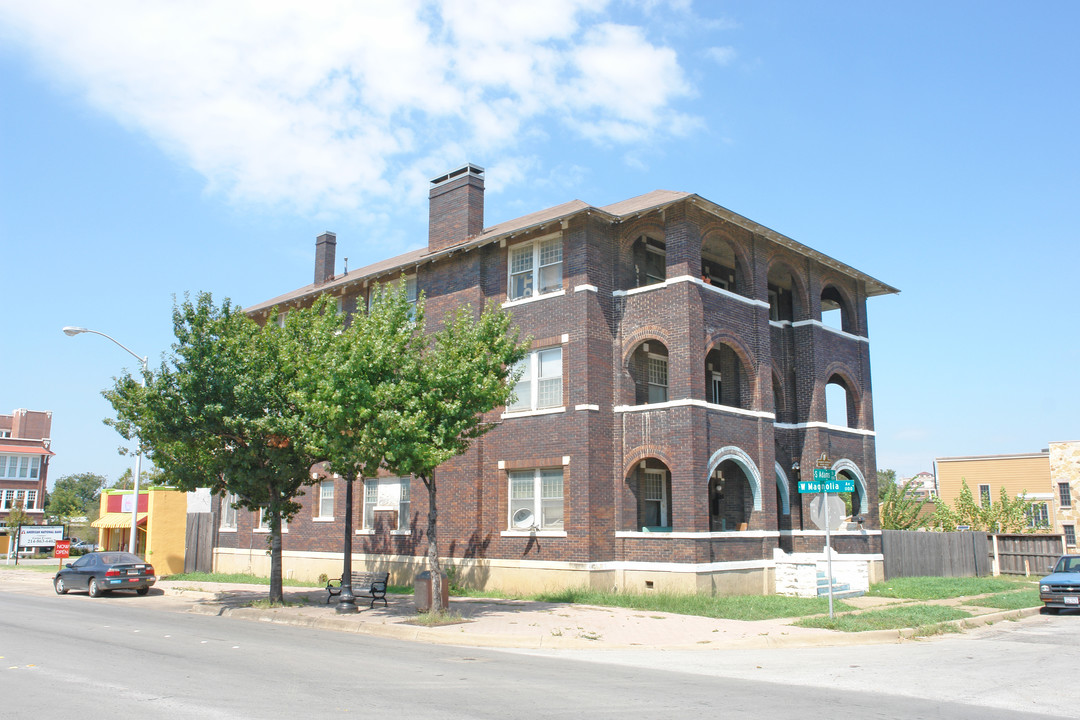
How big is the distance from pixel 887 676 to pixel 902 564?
18.1 metres

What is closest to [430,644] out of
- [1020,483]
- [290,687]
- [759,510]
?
[290,687]

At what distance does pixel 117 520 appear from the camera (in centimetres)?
3975

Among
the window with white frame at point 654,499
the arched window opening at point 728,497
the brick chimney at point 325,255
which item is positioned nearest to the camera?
the window with white frame at point 654,499

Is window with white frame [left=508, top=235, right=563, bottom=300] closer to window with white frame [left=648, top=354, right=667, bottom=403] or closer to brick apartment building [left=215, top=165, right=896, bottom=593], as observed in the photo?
brick apartment building [left=215, top=165, right=896, bottom=593]

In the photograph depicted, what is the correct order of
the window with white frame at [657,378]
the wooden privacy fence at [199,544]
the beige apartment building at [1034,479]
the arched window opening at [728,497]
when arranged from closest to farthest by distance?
1. the window with white frame at [657,378]
2. the arched window opening at [728,497]
3. the wooden privacy fence at [199,544]
4. the beige apartment building at [1034,479]

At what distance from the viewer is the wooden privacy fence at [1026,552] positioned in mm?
32281

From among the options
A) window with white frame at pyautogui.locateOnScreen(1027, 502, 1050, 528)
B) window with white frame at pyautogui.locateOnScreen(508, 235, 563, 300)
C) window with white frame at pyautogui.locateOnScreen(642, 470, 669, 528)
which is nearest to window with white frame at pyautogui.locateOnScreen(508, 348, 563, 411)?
window with white frame at pyautogui.locateOnScreen(508, 235, 563, 300)

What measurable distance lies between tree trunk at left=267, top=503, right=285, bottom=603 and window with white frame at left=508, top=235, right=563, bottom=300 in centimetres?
905

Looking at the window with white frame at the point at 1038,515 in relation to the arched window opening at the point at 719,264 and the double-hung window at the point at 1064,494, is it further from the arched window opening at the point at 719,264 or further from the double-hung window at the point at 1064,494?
the arched window opening at the point at 719,264

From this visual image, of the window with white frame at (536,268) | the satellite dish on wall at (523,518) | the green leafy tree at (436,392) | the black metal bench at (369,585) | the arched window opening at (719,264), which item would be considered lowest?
the black metal bench at (369,585)

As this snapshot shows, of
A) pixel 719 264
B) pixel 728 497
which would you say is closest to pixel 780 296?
pixel 719 264

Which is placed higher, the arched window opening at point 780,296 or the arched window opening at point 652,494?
the arched window opening at point 780,296

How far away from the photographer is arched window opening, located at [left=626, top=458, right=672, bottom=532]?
23.1 metres

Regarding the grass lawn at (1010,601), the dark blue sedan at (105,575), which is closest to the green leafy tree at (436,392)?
the dark blue sedan at (105,575)
